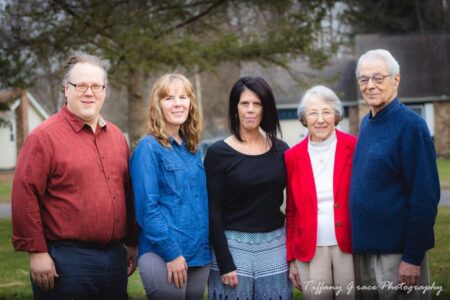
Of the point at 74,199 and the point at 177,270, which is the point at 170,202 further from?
the point at 74,199

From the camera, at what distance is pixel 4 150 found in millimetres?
34781

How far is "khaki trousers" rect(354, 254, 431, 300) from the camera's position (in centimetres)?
380

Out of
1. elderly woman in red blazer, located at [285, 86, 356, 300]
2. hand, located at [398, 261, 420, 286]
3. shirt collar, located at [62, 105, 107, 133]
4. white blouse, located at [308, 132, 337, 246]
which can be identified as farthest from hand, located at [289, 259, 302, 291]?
shirt collar, located at [62, 105, 107, 133]

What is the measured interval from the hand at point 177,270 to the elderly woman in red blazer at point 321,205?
806 millimetres

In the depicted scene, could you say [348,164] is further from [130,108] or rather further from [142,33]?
[130,108]

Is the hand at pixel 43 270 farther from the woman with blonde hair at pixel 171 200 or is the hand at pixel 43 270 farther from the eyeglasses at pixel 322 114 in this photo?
the eyeglasses at pixel 322 114

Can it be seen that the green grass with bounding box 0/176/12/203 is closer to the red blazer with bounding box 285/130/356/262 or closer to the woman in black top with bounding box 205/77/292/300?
the woman in black top with bounding box 205/77/292/300

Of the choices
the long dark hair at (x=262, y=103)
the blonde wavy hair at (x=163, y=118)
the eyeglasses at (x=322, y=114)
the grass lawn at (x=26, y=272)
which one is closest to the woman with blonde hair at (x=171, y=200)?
the blonde wavy hair at (x=163, y=118)

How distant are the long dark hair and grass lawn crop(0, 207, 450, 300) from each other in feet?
8.11

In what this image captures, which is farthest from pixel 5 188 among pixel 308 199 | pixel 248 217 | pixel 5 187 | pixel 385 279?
pixel 385 279

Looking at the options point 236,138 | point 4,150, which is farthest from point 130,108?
point 4,150

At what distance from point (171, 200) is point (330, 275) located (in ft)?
3.99

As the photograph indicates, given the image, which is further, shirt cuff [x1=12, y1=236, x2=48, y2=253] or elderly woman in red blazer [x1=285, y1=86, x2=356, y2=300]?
elderly woman in red blazer [x1=285, y1=86, x2=356, y2=300]

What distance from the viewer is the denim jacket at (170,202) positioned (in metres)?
3.71
